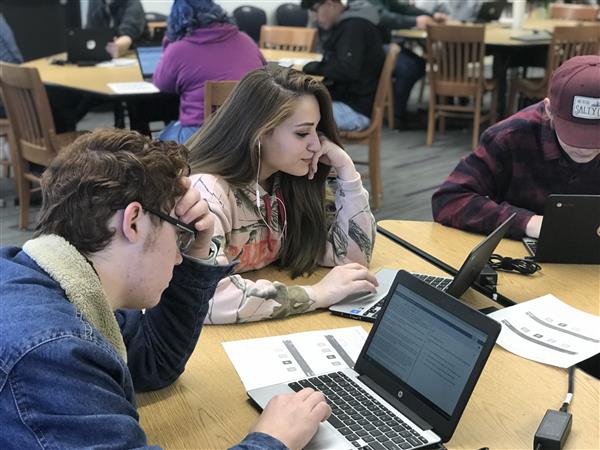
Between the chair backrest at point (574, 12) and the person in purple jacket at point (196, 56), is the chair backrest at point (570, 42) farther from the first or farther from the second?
the person in purple jacket at point (196, 56)

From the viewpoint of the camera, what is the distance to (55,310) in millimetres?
923

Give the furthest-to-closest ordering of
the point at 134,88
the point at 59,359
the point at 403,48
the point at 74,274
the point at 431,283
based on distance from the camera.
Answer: the point at 403,48 → the point at 134,88 → the point at 431,283 → the point at 74,274 → the point at 59,359

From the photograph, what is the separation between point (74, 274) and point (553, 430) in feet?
2.44

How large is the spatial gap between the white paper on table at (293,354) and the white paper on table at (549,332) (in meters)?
0.31

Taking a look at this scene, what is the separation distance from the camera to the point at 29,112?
3680mm

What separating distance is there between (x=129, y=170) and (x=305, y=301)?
25.5 inches

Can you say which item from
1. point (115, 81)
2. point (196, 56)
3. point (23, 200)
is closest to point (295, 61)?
point (115, 81)

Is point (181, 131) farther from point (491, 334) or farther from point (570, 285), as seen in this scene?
point (491, 334)

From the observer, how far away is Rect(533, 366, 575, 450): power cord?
114 centimetres

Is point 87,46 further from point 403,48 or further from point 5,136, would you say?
point 403,48

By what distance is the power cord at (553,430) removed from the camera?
114 cm

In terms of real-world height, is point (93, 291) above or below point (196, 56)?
below

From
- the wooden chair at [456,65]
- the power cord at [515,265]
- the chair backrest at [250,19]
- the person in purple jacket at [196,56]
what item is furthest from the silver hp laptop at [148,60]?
the chair backrest at [250,19]

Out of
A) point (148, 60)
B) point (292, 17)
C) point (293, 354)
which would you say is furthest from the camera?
point (292, 17)
